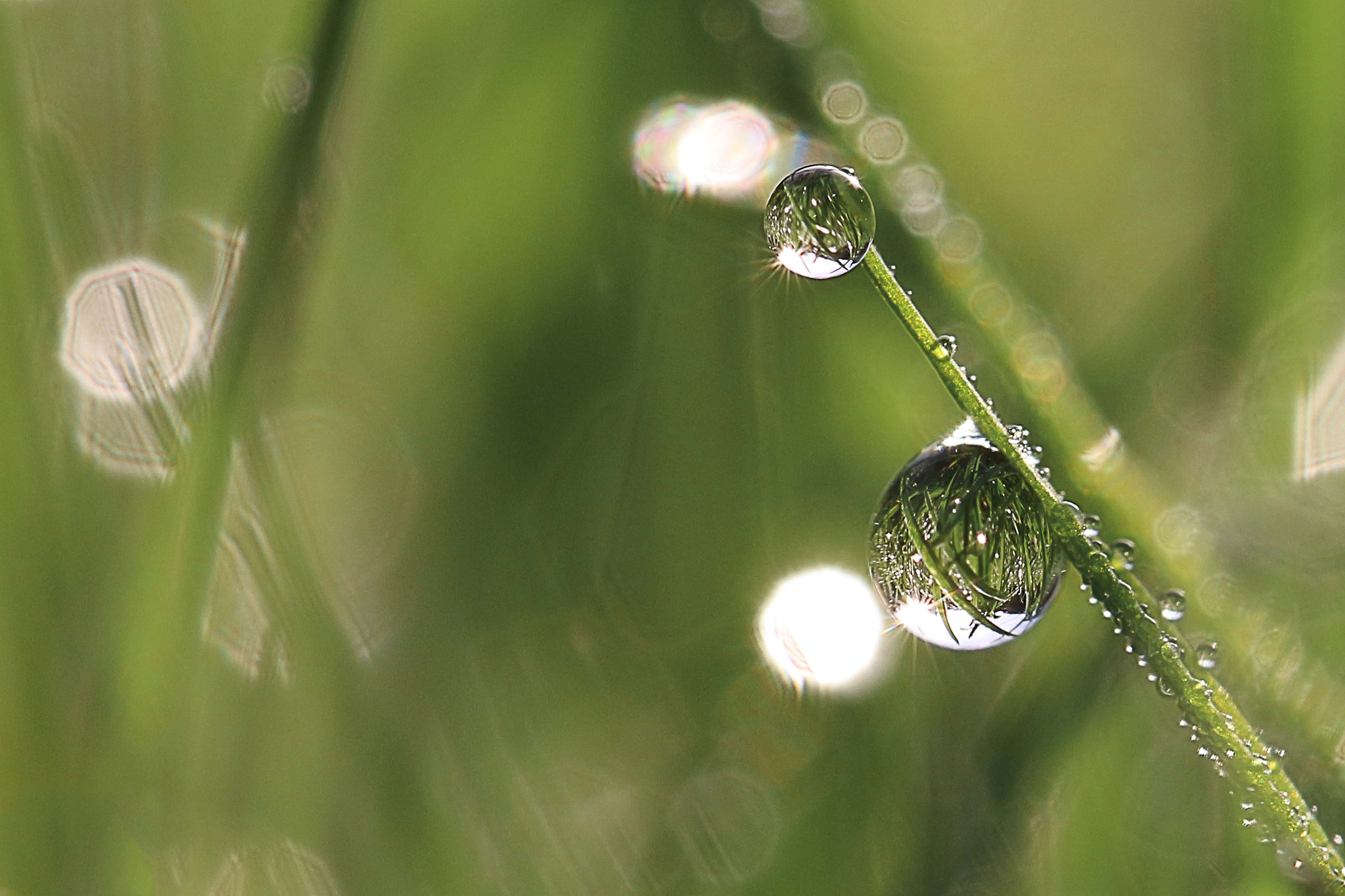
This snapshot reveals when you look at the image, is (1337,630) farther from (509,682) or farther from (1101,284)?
(509,682)

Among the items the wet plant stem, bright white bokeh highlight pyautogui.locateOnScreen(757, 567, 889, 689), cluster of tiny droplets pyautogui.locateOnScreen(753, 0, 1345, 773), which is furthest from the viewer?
bright white bokeh highlight pyautogui.locateOnScreen(757, 567, 889, 689)

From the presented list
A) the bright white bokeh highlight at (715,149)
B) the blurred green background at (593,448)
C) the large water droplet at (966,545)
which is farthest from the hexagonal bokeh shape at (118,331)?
the large water droplet at (966,545)

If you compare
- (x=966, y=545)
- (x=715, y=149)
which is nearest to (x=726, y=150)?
(x=715, y=149)

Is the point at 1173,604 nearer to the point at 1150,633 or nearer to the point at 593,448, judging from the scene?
the point at 1150,633

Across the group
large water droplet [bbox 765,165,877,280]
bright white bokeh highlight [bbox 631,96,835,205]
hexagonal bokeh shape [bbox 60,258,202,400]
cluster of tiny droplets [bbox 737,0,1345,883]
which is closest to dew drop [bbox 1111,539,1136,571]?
cluster of tiny droplets [bbox 737,0,1345,883]

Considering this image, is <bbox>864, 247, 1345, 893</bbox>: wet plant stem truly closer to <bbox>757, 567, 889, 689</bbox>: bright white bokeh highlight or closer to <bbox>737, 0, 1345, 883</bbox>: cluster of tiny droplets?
<bbox>737, 0, 1345, 883</bbox>: cluster of tiny droplets

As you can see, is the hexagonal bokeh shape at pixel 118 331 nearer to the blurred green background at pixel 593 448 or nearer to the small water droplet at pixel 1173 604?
the blurred green background at pixel 593 448
